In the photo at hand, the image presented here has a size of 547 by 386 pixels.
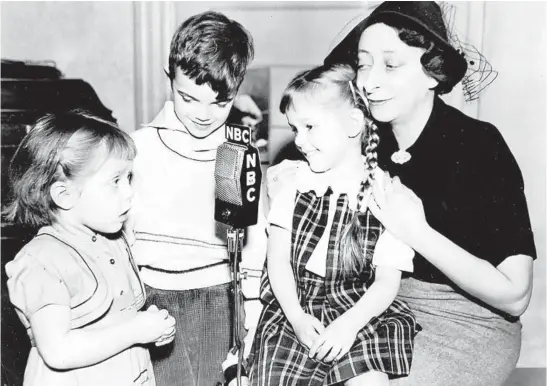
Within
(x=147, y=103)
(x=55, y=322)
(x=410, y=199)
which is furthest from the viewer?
(x=147, y=103)

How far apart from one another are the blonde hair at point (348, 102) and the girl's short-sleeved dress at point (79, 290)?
47cm

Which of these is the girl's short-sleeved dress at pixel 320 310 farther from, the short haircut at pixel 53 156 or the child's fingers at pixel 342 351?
the short haircut at pixel 53 156

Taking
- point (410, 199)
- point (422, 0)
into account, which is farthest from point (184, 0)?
point (410, 199)

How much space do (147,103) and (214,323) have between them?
972 mm

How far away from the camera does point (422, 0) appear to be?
1.44m

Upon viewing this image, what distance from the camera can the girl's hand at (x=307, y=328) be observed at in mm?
1240

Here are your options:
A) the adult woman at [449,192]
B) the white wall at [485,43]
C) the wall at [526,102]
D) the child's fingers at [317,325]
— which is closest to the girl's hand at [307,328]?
the child's fingers at [317,325]

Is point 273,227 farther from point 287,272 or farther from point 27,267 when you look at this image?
point 27,267

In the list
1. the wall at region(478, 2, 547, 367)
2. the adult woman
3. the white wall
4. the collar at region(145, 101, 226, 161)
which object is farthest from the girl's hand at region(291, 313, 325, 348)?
the wall at region(478, 2, 547, 367)

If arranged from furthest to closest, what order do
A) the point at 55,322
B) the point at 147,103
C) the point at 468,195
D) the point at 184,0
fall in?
the point at 147,103, the point at 184,0, the point at 468,195, the point at 55,322

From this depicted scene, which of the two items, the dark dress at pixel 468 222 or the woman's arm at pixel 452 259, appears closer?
the woman's arm at pixel 452 259

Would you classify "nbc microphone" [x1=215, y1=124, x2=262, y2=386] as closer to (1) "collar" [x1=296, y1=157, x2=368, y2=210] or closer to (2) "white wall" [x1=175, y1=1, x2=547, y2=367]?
(1) "collar" [x1=296, y1=157, x2=368, y2=210]

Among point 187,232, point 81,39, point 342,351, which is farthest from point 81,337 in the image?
point 81,39

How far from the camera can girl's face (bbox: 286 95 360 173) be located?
1.31 metres
